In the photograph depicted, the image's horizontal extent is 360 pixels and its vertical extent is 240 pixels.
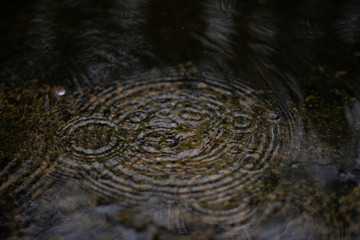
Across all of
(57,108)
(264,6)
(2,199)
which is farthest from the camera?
(264,6)

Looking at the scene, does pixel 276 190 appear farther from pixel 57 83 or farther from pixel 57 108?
pixel 57 83

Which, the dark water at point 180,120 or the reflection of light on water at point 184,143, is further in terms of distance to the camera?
the reflection of light on water at point 184,143

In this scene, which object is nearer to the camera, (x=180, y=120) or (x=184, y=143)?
(x=184, y=143)

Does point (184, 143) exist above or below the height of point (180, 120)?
below

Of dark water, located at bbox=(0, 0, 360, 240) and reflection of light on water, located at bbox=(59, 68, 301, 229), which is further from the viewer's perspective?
reflection of light on water, located at bbox=(59, 68, 301, 229)

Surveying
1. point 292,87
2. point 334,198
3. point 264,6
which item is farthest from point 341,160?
point 264,6
